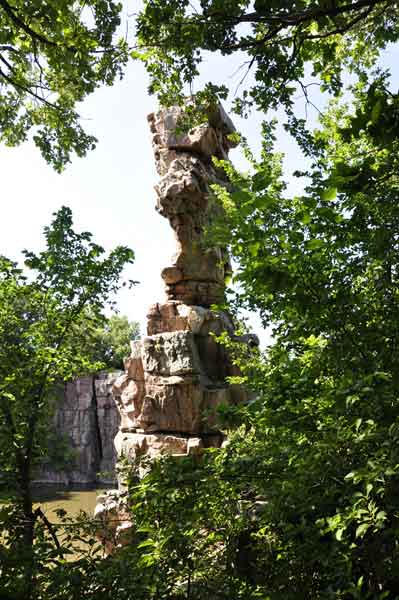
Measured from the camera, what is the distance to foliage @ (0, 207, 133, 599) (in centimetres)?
628

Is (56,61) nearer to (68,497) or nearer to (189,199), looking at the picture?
(189,199)

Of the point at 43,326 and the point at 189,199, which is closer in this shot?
the point at 43,326

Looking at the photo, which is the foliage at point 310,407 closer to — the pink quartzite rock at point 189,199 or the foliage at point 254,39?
the foliage at point 254,39

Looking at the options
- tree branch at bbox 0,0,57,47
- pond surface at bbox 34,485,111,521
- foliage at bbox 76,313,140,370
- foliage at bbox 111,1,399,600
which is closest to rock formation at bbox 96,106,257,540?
pond surface at bbox 34,485,111,521

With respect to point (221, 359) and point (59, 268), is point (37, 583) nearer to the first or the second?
point (59, 268)

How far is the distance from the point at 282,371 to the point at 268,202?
1.39m

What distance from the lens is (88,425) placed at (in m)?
27.5

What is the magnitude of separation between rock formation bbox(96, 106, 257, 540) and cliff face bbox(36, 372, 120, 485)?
12.1 metres

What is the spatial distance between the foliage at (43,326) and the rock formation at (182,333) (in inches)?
257

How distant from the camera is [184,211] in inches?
606

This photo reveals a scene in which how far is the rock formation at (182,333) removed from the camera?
44.4 feet

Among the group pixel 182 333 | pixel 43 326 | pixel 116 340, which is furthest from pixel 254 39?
pixel 116 340

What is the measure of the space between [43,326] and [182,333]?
7.57 metres

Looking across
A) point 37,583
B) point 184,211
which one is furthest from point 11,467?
point 184,211
